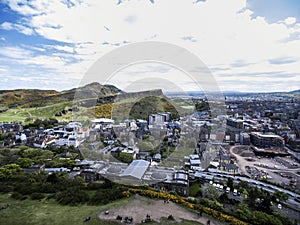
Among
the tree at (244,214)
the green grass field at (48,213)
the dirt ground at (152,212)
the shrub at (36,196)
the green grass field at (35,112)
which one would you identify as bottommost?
the tree at (244,214)

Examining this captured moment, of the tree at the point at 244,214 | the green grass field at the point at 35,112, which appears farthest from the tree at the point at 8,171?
the green grass field at the point at 35,112

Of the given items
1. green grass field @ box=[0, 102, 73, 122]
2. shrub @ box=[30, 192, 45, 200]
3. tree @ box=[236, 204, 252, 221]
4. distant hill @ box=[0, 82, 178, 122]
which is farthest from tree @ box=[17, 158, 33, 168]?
green grass field @ box=[0, 102, 73, 122]

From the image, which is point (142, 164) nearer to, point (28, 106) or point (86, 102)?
point (86, 102)

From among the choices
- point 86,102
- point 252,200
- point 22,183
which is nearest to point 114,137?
point 22,183

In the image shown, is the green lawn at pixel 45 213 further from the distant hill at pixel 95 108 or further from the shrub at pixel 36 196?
the distant hill at pixel 95 108

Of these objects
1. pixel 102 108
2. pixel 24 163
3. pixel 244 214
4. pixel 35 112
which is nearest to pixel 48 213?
pixel 24 163

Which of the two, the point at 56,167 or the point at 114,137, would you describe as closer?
the point at 56,167

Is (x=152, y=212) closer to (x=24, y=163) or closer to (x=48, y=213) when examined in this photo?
(x=48, y=213)
